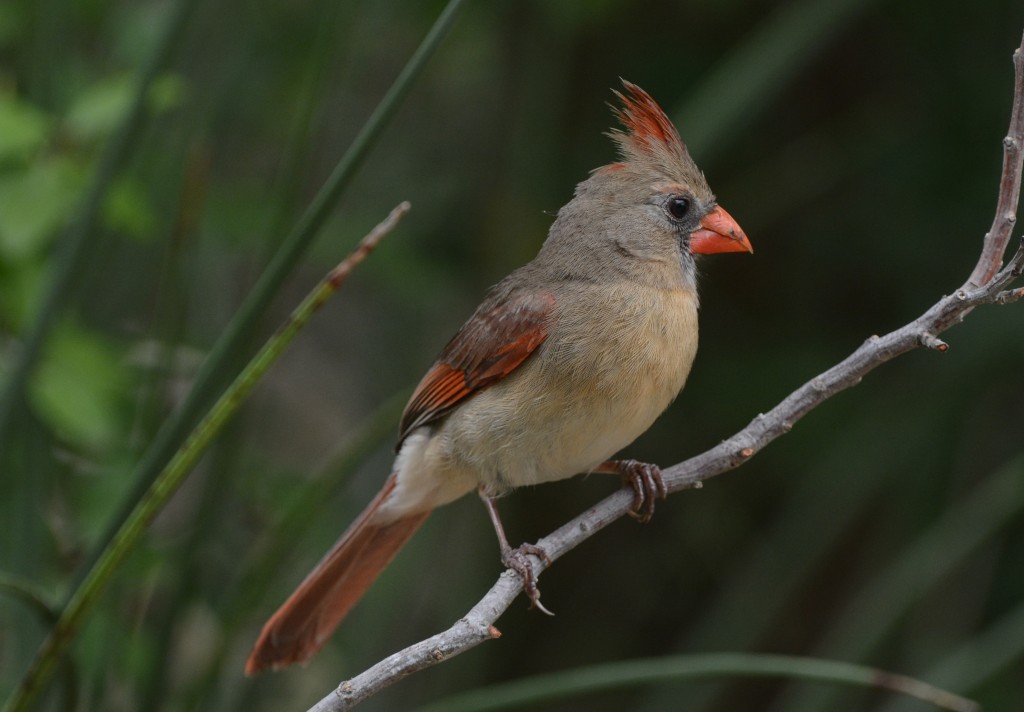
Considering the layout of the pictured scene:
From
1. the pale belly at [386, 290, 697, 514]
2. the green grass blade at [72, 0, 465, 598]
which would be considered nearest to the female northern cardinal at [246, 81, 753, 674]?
the pale belly at [386, 290, 697, 514]

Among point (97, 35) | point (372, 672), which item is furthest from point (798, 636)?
point (97, 35)

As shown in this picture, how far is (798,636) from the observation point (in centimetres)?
303

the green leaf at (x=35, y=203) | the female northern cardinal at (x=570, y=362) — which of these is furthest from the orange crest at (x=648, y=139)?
the green leaf at (x=35, y=203)

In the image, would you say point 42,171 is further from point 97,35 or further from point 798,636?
point 798,636

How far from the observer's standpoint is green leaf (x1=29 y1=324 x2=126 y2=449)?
1.90m

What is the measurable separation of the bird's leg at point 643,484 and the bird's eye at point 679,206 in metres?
0.39

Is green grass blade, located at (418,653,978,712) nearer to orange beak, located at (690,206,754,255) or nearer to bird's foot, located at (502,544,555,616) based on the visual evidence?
bird's foot, located at (502,544,555,616)

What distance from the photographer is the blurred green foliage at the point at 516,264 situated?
2.03 meters

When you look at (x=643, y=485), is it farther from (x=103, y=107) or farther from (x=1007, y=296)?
(x=103, y=107)

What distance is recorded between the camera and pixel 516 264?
9.82ft

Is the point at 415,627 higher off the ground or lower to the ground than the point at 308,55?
lower

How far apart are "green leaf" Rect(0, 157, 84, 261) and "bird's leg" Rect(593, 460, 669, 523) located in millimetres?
957

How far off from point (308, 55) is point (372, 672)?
2.01 metres

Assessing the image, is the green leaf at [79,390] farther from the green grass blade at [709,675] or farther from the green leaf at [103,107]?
the green grass blade at [709,675]
